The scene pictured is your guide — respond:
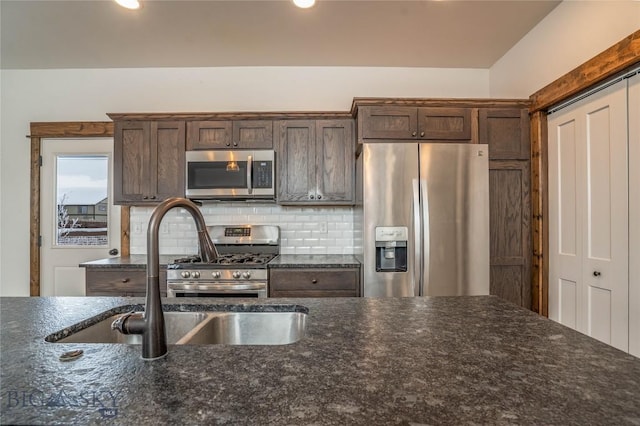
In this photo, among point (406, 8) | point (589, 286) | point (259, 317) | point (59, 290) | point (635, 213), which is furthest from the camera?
point (59, 290)

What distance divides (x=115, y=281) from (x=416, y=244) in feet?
7.96

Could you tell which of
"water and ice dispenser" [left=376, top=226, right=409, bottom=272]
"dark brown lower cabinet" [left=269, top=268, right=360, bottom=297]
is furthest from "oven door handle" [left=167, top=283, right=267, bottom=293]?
"water and ice dispenser" [left=376, top=226, right=409, bottom=272]

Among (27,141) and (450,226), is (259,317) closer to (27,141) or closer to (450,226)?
(450,226)

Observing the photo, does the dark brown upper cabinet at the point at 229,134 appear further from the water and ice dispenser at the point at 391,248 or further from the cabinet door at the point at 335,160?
the water and ice dispenser at the point at 391,248

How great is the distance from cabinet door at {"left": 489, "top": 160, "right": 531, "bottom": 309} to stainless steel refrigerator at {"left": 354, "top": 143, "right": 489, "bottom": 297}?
268 mm

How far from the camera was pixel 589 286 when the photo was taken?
2.09m

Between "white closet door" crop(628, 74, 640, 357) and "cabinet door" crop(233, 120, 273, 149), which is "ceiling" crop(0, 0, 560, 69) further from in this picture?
"white closet door" crop(628, 74, 640, 357)

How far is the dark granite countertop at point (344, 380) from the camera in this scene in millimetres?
545

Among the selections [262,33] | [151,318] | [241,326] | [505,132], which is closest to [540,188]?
[505,132]

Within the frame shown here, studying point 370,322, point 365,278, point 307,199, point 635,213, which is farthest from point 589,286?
point 307,199

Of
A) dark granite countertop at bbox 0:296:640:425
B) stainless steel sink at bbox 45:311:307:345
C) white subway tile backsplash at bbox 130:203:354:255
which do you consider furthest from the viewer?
white subway tile backsplash at bbox 130:203:354:255

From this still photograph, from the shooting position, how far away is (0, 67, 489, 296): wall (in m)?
3.25

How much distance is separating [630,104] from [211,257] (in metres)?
2.32

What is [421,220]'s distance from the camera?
2.39 meters
